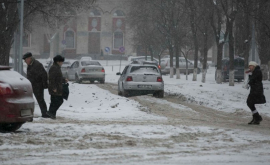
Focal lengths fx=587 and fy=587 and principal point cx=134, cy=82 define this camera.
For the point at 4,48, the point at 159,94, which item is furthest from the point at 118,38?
the point at 159,94

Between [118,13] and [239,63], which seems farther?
[118,13]

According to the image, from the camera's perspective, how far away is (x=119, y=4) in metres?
84.8

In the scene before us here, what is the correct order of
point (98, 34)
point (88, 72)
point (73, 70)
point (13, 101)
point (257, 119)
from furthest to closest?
point (98, 34), point (73, 70), point (88, 72), point (257, 119), point (13, 101)

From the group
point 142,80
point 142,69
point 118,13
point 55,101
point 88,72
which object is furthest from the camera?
point 118,13

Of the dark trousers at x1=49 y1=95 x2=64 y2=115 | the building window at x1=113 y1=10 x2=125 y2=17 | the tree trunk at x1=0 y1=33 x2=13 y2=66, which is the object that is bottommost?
the dark trousers at x1=49 y1=95 x2=64 y2=115

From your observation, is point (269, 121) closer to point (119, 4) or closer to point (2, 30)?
point (2, 30)

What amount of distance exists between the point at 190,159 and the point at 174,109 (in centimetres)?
1144

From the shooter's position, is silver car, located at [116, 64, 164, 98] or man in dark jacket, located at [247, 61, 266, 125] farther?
silver car, located at [116, 64, 164, 98]

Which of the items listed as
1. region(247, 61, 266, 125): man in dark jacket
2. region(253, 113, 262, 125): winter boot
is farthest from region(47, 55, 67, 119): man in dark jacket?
region(253, 113, 262, 125): winter boot

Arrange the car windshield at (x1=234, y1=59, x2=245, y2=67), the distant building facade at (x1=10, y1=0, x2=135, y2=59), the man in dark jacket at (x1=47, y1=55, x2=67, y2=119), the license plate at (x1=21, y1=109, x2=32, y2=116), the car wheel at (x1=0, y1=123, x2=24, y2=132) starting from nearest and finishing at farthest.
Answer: the license plate at (x1=21, y1=109, x2=32, y2=116), the car wheel at (x1=0, y1=123, x2=24, y2=132), the man in dark jacket at (x1=47, y1=55, x2=67, y2=119), the car windshield at (x1=234, y1=59, x2=245, y2=67), the distant building facade at (x1=10, y1=0, x2=135, y2=59)

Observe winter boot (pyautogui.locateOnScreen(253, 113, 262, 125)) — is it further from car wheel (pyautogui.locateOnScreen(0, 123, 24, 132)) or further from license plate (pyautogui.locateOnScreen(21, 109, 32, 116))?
car wheel (pyautogui.locateOnScreen(0, 123, 24, 132))

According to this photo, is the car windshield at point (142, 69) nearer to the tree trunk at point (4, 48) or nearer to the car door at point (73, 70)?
the tree trunk at point (4, 48)

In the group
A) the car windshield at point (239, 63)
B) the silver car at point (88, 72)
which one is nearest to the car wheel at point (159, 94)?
the silver car at point (88, 72)

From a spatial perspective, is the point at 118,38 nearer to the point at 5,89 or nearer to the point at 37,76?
the point at 37,76
